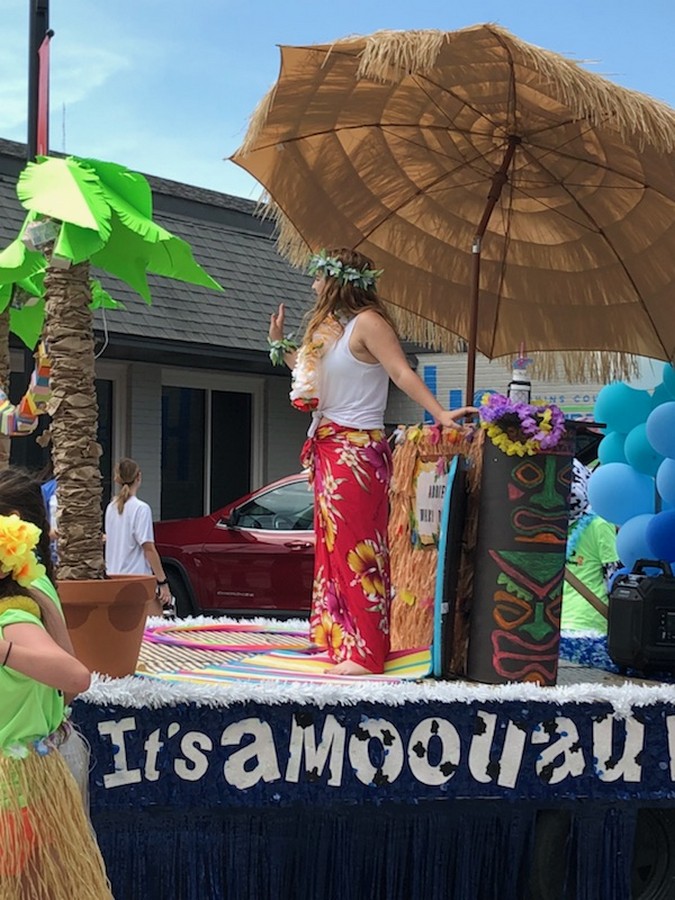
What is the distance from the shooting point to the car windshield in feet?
32.7

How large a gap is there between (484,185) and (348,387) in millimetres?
1459

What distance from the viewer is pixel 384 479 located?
4262 mm

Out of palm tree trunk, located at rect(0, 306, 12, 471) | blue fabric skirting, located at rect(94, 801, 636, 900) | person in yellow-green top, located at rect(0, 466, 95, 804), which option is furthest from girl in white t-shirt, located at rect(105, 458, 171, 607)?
person in yellow-green top, located at rect(0, 466, 95, 804)

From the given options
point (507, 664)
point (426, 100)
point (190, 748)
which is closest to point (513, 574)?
point (507, 664)

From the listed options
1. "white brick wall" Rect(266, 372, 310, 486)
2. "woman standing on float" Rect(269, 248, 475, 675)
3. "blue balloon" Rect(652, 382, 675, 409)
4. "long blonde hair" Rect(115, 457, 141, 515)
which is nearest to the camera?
"woman standing on float" Rect(269, 248, 475, 675)

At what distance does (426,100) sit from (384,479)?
156cm

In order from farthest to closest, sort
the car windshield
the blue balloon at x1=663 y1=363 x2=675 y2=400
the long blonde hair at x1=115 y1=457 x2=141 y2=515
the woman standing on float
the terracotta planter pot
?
the car windshield, the long blonde hair at x1=115 y1=457 x2=141 y2=515, the blue balloon at x1=663 y1=363 x2=675 y2=400, the woman standing on float, the terracotta planter pot

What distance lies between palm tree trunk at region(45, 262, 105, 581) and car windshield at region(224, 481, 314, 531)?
5984 mm

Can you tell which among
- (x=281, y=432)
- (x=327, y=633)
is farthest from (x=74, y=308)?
(x=281, y=432)

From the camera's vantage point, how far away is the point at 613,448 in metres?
6.21

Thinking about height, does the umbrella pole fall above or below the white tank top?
above

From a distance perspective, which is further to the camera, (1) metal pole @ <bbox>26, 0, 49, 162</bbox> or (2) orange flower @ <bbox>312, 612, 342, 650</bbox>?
(1) metal pole @ <bbox>26, 0, 49, 162</bbox>

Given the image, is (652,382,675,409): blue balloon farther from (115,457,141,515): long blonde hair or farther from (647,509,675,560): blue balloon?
(115,457,141,515): long blonde hair

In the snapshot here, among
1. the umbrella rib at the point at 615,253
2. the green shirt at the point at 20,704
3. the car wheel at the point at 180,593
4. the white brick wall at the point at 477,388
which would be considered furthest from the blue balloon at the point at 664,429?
the white brick wall at the point at 477,388
